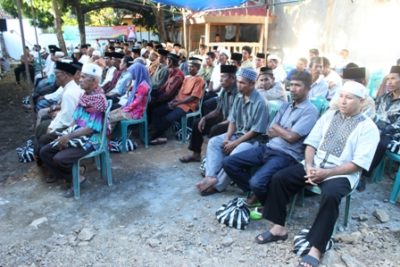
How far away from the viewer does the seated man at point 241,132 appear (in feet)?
12.2

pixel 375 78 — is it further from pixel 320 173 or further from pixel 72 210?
pixel 72 210

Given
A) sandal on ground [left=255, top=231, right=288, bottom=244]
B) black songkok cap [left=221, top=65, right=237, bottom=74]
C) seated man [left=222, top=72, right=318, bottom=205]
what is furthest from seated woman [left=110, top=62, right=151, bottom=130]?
sandal on ground [left=255, top=231, right=288, bottom=244]

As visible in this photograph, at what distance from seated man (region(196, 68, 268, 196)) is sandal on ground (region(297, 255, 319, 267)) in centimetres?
132

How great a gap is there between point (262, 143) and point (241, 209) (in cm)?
93

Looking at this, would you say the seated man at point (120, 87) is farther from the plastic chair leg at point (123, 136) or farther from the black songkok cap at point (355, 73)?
the black songkok cap at point (355, 73)

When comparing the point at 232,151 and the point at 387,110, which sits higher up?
the point at 387,110

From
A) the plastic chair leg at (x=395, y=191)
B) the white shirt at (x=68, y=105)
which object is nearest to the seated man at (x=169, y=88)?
the white shirt at (x=68, y=105)

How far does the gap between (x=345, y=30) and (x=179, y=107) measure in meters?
5.11

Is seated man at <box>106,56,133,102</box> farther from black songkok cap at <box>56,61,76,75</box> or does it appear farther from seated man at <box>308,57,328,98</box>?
seated man at <box>308,57,328,98</box>

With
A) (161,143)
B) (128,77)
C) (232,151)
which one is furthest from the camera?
(128,77)

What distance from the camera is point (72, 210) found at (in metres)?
3.46

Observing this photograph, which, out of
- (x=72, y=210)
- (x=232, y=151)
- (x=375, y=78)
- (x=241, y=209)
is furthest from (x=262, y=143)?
(x=375, y=78)

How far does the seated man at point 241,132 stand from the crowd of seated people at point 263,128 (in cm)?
1

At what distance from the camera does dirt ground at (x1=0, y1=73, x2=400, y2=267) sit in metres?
2.74
